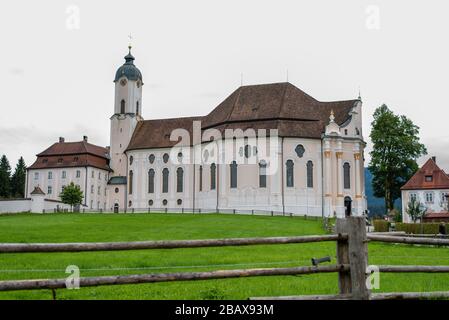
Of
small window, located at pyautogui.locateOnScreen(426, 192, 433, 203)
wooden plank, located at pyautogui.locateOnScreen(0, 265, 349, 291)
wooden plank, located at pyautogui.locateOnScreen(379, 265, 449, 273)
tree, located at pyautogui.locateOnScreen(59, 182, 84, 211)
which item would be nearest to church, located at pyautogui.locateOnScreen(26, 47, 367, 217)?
tree, located at pyautogui.locateOnScreen(59, 182, 84, 211)

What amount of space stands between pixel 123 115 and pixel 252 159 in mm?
25005

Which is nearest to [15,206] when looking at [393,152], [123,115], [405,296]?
[123,115]

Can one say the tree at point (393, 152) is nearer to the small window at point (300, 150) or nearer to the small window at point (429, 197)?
the small window at point (429, 197)

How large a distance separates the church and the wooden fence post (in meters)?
43.4

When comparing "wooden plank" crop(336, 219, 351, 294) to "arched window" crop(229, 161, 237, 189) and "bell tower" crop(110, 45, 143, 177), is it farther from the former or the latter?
"bell tower" crop(110, 45, 143, 177)

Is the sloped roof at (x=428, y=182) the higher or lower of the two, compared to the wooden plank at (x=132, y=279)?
higher

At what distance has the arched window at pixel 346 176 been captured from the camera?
2280 inches

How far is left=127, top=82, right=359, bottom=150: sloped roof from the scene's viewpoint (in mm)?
58406

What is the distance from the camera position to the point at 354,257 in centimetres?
734

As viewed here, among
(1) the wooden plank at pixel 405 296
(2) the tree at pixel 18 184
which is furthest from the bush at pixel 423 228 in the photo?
(2) the tree at pixel 18 184

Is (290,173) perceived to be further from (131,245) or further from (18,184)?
(18,184)

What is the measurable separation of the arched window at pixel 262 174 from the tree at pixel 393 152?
14320 mm

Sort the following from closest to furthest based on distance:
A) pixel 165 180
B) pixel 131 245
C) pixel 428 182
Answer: pixel 131 245 < pixel 428 182 < pixel 165 180
